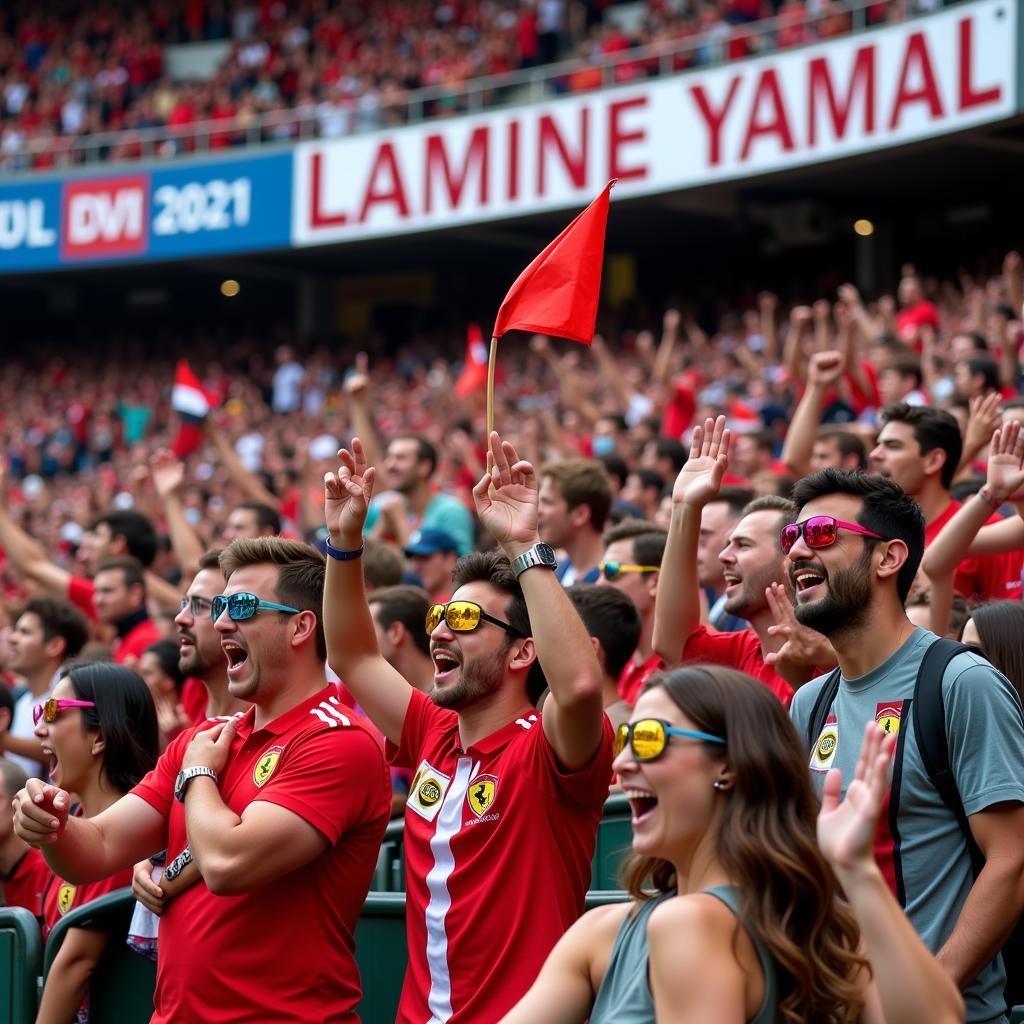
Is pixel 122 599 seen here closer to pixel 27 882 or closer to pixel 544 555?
pixel 27 882

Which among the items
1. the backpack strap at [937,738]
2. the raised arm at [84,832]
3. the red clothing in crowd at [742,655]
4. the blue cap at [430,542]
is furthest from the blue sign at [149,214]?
the backpack strap at [937,738]

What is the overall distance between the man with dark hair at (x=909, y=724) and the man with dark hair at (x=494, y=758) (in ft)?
1.73

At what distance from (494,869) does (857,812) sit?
126 cm

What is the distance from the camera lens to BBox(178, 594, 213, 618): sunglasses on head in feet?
15.7

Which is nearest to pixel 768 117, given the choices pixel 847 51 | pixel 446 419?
pixel 847 51

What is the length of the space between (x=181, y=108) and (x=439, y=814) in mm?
22301

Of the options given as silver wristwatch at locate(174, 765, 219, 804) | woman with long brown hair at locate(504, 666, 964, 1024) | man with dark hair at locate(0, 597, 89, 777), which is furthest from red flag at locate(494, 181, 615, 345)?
man with dark hair at locate(0, 597, 89, 777)

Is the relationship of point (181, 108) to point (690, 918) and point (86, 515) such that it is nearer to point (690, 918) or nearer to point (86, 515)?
point (86, 515)

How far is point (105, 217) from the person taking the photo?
76.5 feet

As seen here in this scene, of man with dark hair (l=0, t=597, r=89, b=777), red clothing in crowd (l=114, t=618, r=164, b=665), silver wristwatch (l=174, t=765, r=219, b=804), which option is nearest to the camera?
silver wristwatch (l=174, t=765, r=219, b=804)

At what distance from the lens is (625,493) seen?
828cm

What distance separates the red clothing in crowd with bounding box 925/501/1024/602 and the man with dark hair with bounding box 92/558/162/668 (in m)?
3.53

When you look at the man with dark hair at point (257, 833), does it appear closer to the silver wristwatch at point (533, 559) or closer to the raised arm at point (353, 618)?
the raised arm at point (353, 618)

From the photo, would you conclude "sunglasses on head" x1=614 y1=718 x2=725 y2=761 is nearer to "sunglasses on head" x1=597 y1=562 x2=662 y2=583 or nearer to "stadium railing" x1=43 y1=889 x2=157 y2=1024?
"stadium railing" x1=43 y1=889 x2=157 y2=1024
